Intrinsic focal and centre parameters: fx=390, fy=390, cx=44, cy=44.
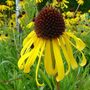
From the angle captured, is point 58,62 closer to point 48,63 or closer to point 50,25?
point 48,63

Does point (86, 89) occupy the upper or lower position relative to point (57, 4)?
upper

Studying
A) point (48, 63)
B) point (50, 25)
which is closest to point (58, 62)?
point (48, 63)

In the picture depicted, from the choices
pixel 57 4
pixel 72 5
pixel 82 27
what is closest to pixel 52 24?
pixel 82 27

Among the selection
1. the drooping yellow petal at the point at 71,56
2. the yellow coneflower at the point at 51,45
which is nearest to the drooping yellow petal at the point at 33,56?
the yellow coneflower at the point at 51,45

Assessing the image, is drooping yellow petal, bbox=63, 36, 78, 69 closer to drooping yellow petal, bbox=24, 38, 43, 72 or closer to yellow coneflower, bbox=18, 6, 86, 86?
yellow coneflower, bbox=18, 6, 86, 86

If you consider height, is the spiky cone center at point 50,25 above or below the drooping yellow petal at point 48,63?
above

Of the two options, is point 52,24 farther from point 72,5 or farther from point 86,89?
point 72,5

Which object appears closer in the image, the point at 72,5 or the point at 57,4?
the point at 57,4

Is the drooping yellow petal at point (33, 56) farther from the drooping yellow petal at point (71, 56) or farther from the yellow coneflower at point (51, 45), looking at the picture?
the drooping yellow petal at point (71, 56)
